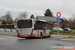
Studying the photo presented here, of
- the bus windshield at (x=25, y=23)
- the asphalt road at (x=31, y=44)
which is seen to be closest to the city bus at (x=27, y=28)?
the bus windshield at (x=25, y=23)

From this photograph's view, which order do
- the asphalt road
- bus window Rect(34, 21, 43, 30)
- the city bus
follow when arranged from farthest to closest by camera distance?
1. bus window Rect(34, 21, 43, 30)
2. the city bus
3. the asphalt road

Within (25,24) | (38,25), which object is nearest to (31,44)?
(25,24)

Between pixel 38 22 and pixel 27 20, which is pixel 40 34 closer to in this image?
pixel 38 22

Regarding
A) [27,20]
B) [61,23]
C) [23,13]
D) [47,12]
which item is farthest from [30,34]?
[47,12]

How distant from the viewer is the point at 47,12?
121 m

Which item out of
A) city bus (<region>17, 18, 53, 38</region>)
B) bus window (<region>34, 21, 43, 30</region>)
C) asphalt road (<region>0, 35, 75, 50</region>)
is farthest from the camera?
bus window (<region>34, 21, 43, 30</region>)

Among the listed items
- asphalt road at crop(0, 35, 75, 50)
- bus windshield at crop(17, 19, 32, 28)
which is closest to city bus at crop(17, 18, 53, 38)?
bus windshield at crop(17, 19, 32, 28)

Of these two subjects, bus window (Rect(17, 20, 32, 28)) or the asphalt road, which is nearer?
the asphalt road

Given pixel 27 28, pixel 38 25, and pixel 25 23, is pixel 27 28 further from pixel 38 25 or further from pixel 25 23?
pixel 38 25

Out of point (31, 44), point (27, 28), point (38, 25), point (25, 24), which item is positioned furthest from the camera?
point (38, 25)

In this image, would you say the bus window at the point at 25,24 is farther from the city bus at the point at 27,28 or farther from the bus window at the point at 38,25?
the bus window at the point at 38,25

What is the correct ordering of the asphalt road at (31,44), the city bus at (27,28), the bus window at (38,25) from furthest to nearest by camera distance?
the bus window at (38,25) → the city bus at (27,28) → the asphalt road at (31,44)

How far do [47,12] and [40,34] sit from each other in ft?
330

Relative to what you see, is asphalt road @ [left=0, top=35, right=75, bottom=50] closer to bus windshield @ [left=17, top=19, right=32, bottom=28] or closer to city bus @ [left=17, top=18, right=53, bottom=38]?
city bus @ [left=17, top=18, right=53, bottom=38]
